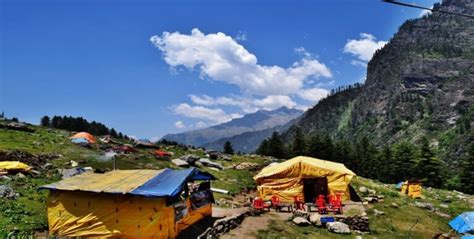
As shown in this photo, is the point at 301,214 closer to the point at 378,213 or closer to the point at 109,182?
the point at 378,213

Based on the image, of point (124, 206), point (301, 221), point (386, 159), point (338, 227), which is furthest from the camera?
point (386, 159)

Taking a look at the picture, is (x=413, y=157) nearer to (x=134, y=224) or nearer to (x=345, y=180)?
(x=345, y=180)

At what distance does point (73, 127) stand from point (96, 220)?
90.5 meters

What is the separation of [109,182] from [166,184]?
3644 millimetres

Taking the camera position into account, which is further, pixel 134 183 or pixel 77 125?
pixel 77 125

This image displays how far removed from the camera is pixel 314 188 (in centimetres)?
3741

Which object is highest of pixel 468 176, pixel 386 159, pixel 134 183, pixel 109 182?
pixel 386 159

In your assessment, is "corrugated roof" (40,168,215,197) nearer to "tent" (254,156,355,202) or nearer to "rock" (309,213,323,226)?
"rock" (309,213,323,226)

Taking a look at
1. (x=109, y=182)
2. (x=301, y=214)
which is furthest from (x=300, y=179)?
(x=109, y=182)

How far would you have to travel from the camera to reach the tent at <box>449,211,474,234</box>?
29380 millimetres

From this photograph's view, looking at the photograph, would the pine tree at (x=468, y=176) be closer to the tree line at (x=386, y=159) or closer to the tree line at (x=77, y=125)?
the tree line at (x=386, y=159)

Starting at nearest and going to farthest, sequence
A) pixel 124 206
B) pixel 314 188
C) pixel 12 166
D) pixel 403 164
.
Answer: pixel 124 206, pixel 12 166, pixel 314 188, pixel 403 164

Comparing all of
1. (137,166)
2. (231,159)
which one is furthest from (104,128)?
(137,166)

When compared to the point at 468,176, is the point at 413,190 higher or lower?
lower
